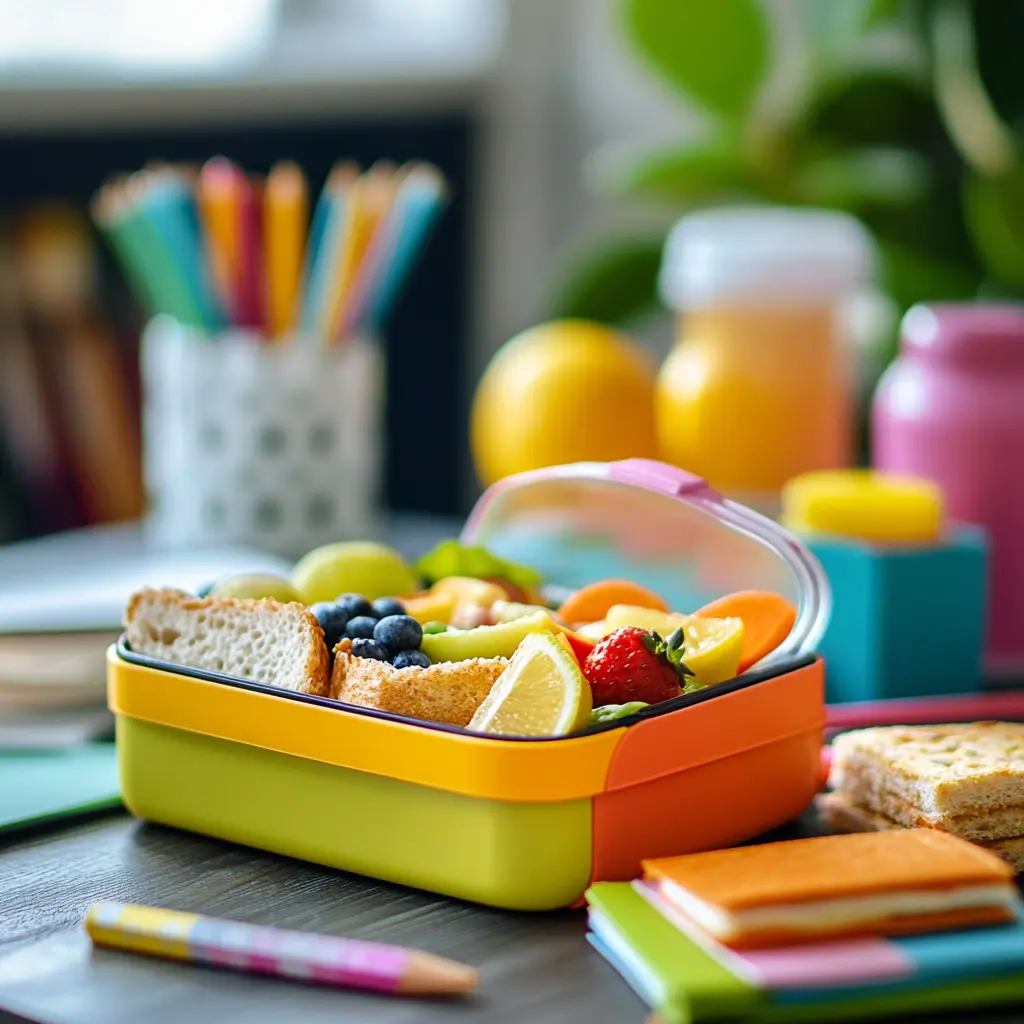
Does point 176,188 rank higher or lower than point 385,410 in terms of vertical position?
higher

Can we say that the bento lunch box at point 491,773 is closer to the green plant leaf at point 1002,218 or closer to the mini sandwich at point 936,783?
the mini sandwich at point 936,783

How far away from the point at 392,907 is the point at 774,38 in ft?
4.16

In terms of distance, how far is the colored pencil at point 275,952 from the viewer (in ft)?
1.72

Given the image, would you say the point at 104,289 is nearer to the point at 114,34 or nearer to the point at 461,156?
the point at 114,34

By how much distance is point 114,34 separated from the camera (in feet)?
6.84

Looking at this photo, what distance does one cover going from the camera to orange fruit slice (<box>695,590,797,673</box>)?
71 centimetres

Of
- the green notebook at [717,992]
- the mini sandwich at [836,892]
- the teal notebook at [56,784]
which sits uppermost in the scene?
the mini sandwich at [836,892]

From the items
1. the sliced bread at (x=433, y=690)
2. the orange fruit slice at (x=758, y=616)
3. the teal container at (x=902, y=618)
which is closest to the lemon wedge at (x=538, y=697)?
the sliced bread at (x=433, y=690)

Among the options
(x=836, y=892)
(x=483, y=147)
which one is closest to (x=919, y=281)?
(x=483, y=147)

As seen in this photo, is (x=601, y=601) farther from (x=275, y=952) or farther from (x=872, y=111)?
(x=872, y=111)

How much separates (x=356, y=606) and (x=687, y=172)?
1094 millimetres

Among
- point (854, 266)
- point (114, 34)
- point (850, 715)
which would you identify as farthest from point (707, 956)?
point (114, 34)

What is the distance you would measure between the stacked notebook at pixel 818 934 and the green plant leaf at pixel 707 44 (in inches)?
47.0

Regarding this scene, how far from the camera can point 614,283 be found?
1778 mm
